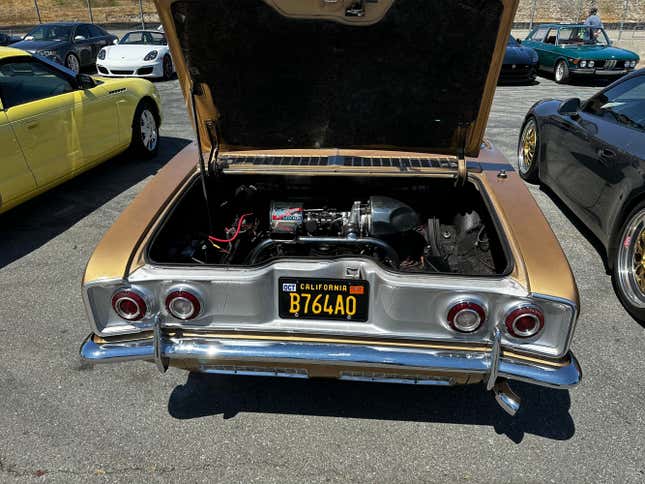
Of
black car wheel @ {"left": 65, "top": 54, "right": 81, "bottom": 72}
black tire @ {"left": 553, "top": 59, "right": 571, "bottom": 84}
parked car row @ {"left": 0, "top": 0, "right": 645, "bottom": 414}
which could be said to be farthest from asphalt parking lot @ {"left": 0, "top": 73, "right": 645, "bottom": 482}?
black car wheel @ {"left": 65, "top": 54, "right": 81, "bottom": 72}

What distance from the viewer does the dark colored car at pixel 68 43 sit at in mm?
11516

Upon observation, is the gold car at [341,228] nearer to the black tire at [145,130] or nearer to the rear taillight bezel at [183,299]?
the rear taillight bezel at [183,299]

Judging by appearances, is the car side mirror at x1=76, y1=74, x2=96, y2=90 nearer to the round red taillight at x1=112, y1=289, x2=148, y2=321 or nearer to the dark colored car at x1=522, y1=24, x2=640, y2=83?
the round red taillight at x1=112, y1=289, x2=148, y2=321

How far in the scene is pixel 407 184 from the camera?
9.30 feet

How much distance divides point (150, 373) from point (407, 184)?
181 centimetres

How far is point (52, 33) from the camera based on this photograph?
12.4 meters

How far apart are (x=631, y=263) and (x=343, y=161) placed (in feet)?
7.05

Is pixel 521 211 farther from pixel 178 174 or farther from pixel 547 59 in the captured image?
pixel 547 59

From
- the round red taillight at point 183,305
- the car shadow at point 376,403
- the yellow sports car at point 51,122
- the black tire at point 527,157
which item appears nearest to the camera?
the round red taillight at point 183,305

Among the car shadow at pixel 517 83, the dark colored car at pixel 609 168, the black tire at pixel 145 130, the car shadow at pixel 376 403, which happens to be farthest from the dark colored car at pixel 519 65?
the car shadow at pixel 376 403

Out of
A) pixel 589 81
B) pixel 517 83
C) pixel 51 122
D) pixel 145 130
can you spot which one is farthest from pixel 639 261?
pixel 589 81

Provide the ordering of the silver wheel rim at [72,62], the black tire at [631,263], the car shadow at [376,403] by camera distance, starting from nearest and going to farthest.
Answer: the car shadow at [376,403], the black tire at [631,263], the silver wheel rim at [72,62]

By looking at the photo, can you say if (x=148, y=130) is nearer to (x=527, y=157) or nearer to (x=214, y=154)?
(x=214, y=154)

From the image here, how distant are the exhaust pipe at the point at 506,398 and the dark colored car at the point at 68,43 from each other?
41.2ft
